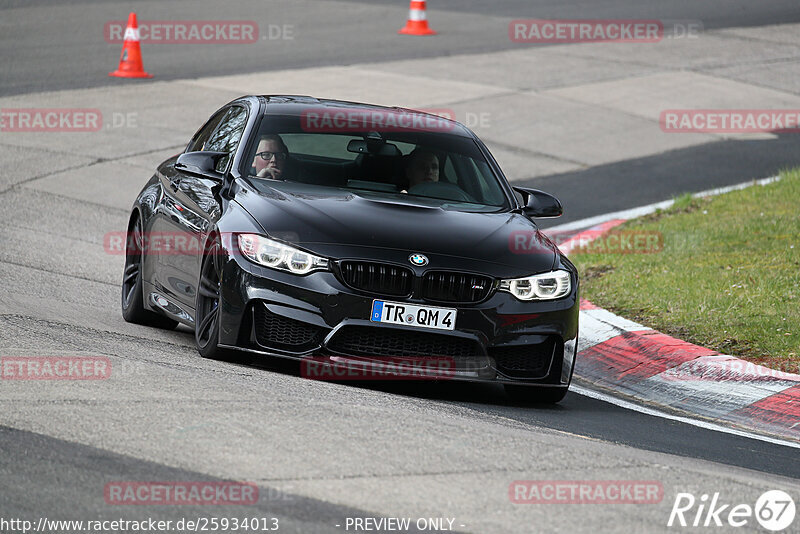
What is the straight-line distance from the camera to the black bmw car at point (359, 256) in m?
6.69

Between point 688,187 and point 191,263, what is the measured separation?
8923 millimetres

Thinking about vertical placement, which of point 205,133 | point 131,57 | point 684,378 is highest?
point 205,133

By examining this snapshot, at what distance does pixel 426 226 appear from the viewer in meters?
7.08

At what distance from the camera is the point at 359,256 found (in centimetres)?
670

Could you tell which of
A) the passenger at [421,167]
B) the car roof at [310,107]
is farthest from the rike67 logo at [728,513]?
the car roof at [310,107]

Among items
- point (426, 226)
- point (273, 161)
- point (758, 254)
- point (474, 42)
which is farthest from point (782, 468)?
point (474, 42)

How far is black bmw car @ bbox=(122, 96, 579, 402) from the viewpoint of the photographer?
6.69 metres
